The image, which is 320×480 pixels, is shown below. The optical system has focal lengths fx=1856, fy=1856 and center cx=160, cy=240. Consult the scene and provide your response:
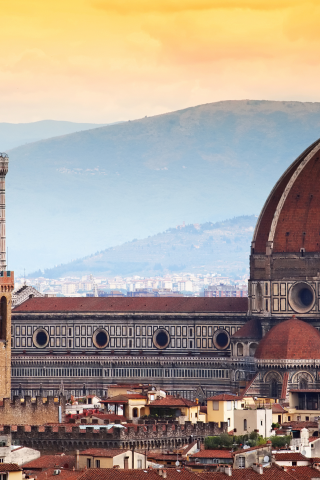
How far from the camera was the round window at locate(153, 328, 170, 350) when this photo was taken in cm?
15538

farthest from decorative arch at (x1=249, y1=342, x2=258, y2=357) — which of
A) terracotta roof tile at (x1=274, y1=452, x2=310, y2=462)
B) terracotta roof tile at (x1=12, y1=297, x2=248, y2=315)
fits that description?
terracotta roof tile at (x1=274, y1=452, x2=310, y2=462)

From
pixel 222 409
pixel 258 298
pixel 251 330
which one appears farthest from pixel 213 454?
pixel 258 298

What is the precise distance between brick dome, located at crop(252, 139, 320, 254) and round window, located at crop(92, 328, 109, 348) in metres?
16.8

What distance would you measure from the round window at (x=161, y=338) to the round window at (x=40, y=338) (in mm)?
9753

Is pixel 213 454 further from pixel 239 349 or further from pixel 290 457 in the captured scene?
pixel 239 349

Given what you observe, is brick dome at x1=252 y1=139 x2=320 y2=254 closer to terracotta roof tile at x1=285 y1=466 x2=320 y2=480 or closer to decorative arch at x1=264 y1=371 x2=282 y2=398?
decorative arch at x1=264 y1=371 x2=282 y2=398

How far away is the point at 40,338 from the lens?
522 feet

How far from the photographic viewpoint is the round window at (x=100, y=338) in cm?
15738

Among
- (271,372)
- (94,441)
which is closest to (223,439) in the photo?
(94,441)

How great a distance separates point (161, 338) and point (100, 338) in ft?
18.4

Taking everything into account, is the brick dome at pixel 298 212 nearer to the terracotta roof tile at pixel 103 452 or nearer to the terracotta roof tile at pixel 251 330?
the terracotta roof tile at pixel 251 330

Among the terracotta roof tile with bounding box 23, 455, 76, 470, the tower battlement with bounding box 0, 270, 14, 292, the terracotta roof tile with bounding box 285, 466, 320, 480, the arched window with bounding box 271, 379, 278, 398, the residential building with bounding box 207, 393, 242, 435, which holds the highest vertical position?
the tower battlement with bounding box 0, 270, 14, 292

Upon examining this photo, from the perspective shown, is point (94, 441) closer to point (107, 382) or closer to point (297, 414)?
point (297, 414)

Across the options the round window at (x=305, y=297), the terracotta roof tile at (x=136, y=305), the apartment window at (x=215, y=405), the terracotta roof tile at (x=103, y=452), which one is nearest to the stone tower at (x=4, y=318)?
the apartment window at (x=215, y=405)
